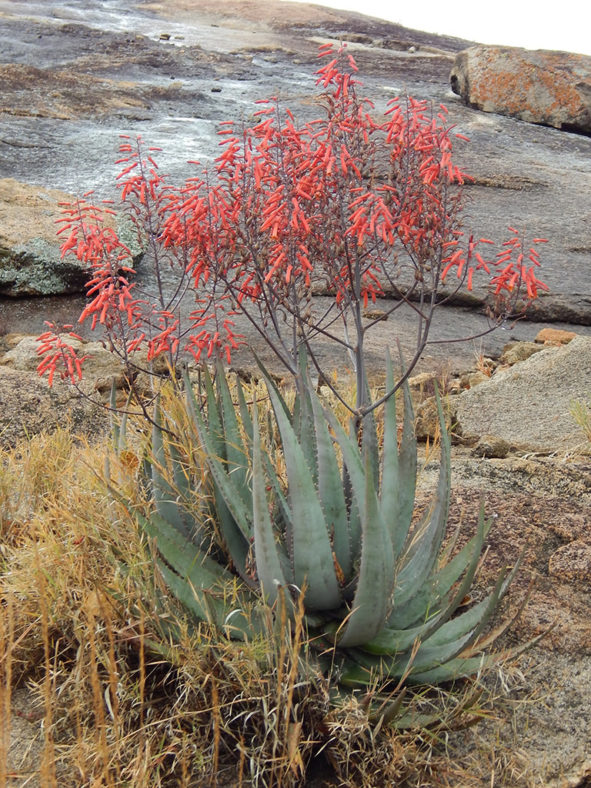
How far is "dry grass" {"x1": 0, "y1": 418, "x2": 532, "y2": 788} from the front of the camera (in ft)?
6.98

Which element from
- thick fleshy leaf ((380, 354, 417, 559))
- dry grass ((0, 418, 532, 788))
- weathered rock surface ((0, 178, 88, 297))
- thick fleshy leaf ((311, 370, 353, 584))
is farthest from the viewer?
weathered rock surface ((0, 178, 88, 297))

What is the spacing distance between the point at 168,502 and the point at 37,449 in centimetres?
139

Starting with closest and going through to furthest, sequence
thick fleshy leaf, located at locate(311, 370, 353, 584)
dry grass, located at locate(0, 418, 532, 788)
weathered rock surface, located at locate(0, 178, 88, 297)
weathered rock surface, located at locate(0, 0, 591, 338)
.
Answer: dry grass, located at locate(0, 418, 532, 788), thick fleshy leaf, located at locate(311, 370, 353, 584), weathered rock surface, located at locate(0, 178, 88, 297), weathered rock surface, located at locate(0, 0, 591, 338)

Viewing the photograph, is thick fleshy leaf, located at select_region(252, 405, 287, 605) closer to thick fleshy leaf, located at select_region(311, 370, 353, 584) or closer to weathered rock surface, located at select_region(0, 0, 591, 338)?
thick fleshy leaf, located at select_region(311, 370, 353, 584)

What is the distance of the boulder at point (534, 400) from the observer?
15.8 ft

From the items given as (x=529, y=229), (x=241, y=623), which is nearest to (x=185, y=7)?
(x=529, y=229)

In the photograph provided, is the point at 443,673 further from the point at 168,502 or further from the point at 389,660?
the point at 168,502

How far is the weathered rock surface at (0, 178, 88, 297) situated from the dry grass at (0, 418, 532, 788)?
4.77 meters

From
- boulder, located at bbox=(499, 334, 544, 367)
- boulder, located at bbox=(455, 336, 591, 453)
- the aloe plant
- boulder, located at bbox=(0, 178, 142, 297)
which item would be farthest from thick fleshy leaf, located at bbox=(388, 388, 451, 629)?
boulder, located at bbox=(0, 178, 142, 297)

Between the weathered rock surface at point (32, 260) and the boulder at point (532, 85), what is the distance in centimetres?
712

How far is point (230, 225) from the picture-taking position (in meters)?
2.97

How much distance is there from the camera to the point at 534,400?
527cm

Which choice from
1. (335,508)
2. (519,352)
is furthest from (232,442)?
(519,352)

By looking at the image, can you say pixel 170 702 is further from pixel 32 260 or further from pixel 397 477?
pixel 32 260
